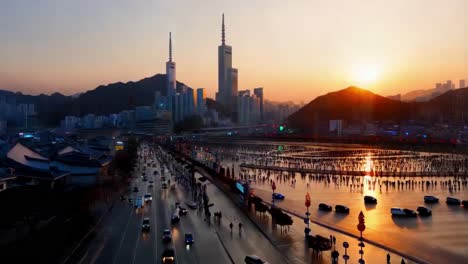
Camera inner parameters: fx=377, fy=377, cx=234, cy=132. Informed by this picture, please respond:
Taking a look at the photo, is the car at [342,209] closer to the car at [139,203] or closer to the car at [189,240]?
the car at [189,240]

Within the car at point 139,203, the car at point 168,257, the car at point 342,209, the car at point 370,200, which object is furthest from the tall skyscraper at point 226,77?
the car at point 168,257

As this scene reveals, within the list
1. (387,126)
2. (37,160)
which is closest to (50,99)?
(387,126)

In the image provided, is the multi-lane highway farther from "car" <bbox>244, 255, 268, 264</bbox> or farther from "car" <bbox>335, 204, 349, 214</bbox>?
"car" <bbox>335, 204, 349, 214</bbox>

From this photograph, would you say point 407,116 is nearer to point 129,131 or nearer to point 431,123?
point 431,123

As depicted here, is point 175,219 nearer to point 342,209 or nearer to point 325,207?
point 325,207

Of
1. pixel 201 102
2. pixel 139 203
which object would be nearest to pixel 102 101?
pixel 201 102

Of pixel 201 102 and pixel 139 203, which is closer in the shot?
pixel 139 203
